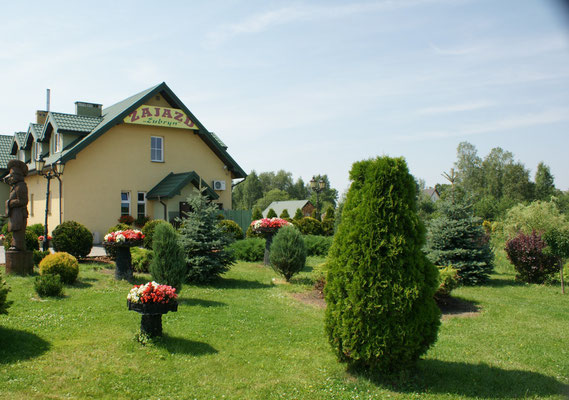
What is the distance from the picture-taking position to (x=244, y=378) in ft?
17.6

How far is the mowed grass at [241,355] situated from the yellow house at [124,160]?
12.1 meters

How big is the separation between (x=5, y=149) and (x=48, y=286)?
24334 millimetres

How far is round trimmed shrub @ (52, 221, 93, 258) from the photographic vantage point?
13.8 metres

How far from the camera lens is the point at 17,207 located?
11.4 m

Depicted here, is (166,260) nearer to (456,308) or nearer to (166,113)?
(456,308)

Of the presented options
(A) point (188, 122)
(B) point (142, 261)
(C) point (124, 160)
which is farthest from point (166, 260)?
(A) point (188, 122)

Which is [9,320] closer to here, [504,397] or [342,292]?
[342,292]

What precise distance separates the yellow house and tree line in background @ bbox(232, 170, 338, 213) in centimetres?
4577

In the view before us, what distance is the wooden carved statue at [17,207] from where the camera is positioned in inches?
441

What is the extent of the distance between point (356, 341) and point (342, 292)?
23.8 inches

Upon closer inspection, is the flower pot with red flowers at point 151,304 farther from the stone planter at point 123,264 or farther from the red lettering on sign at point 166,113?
the red lettering on sign at point 166,113

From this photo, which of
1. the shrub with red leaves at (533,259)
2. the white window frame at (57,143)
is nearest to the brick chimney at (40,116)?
the white window frame at (57,143)

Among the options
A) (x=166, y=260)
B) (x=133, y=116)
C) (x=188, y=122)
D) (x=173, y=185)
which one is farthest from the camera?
(x=188, y=122)

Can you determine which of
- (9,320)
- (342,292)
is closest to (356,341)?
(342,292)
